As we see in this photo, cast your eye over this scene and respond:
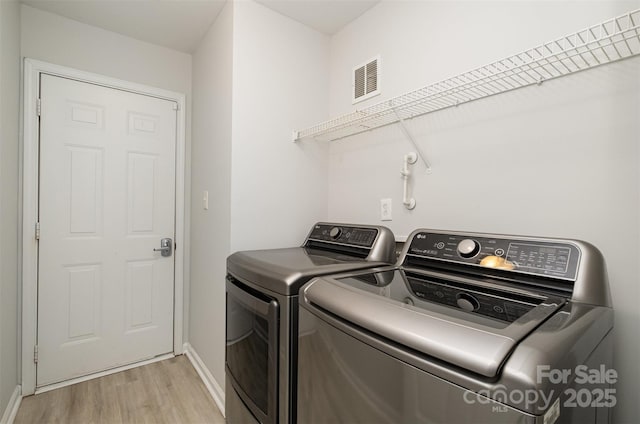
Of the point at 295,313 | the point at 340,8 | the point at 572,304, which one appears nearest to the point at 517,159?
the point at 572,304

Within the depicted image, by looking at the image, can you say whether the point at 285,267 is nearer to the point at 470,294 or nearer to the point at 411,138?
the point at 470,294

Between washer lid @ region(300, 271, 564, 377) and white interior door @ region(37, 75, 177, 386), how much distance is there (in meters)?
1.93

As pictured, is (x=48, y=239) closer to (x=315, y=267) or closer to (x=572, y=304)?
(x=315, y=267)

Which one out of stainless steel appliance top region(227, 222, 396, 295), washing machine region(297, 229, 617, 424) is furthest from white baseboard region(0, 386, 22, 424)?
washing machine region(297, 229, 617, 424)

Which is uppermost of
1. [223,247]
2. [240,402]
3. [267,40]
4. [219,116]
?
[267,40]

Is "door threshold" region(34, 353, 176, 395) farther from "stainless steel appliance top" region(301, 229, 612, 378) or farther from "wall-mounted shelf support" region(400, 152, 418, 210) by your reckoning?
"wall-mounted shelf support" region(400, 152, 418, 210)

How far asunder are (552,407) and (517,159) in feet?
3.09

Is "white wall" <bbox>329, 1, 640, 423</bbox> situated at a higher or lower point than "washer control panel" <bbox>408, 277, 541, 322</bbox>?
higher

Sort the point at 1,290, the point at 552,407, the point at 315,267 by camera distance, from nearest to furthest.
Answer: the point at 552,407 < the point at 315,267 < the point at 1,290

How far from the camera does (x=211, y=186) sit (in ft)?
6.64

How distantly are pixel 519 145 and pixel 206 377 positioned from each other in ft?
7.51

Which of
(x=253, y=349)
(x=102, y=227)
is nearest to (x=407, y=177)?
(x=253, y=349)

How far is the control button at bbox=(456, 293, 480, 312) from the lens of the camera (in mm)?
757

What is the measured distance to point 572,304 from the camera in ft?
2.60
